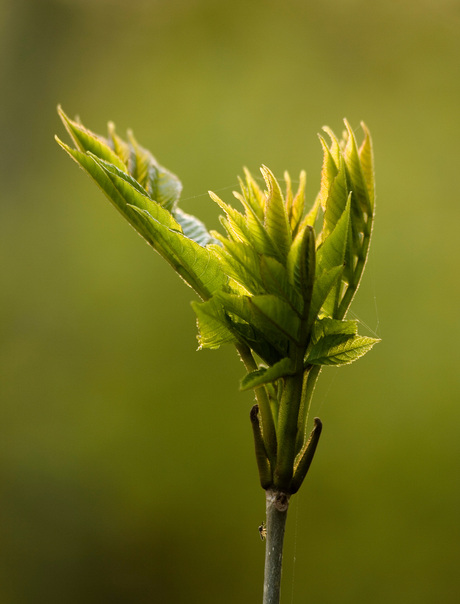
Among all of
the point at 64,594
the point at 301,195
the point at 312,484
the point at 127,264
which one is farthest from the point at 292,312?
the point at 64,594

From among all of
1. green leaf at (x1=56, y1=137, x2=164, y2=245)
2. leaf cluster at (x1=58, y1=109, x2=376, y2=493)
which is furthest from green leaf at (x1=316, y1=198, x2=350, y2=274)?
green leaf at (x1=56, y1=137, x2=164, y2=245)

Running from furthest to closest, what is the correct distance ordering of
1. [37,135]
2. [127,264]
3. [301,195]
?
[37,135] < [127,264] < [301,195]

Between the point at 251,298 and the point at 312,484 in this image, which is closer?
the point at 251,298

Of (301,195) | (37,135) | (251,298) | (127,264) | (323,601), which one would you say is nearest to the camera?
(251,298)

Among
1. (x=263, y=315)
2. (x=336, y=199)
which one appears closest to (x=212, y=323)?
(x=263, y=315)

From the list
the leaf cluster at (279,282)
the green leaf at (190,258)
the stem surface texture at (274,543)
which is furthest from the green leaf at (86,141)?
the stem surface texture at (274,543)

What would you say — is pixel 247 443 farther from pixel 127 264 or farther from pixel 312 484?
pixel 127 264
